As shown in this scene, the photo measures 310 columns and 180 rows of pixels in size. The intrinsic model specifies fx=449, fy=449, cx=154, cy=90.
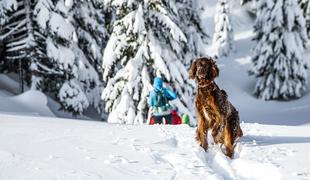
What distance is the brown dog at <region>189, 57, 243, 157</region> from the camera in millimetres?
6289

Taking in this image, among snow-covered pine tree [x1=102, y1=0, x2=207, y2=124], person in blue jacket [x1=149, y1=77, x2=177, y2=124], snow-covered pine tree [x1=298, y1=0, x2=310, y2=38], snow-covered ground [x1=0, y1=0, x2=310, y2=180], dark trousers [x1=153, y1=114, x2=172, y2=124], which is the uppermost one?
→ snow-covered pine tree [x1=298, y1=0, x2=310, y2=38]

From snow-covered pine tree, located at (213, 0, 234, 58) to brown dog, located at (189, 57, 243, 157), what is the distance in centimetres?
4080

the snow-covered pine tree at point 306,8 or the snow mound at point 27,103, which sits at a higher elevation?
the snow-covered pine tree at point 306,8

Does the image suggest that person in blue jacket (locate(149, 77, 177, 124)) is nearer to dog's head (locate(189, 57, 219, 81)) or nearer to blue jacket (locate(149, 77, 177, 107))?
blue jacket (locate(149, 77, 177, 107))

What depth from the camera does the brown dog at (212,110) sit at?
20.6 feet

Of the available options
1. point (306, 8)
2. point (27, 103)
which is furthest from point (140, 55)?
point (306, 8)

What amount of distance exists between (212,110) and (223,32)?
140ft

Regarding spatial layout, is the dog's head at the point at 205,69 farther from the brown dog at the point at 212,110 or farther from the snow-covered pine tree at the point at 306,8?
the snow-covered pine tree at the point at 306,8

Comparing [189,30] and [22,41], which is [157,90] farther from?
[189,30]

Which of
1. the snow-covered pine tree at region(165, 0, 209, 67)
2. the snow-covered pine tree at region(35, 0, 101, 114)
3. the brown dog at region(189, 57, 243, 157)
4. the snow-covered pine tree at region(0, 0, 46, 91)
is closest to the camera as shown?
the brown dog at region(189, 57, 243, 157)

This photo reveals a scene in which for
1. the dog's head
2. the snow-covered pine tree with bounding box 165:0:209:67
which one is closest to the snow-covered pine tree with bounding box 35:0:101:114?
the snow-covered pine tree with bounding box 165:0:209:67

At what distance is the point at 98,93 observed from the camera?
22.5 m

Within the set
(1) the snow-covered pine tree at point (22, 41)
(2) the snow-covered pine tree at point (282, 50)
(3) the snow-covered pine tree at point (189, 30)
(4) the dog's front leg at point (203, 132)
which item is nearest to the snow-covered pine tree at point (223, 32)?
(2) the snow-covered pine tree at point (282, 50)

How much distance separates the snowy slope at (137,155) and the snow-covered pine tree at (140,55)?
7649mm
